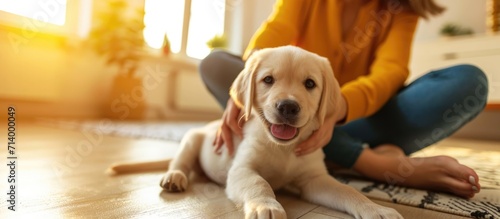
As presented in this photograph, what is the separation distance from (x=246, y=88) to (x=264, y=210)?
41 centimetres

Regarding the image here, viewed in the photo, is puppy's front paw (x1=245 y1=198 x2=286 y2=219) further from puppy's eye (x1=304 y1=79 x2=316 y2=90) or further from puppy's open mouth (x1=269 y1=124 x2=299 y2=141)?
puppy's eye (x1=304 y1=79 x2=316 y2=90)

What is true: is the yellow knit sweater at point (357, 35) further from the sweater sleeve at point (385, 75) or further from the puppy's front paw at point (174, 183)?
the puppy's front paw at point (174, 183)

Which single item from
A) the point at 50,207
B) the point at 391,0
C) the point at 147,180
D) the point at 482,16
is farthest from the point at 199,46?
the point at 50,207

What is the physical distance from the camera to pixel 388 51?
1.54 metres

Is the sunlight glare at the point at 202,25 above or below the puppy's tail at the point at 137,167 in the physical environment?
above

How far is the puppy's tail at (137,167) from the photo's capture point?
1351 mm

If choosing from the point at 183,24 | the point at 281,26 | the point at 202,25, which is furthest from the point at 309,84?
the point at 183,24

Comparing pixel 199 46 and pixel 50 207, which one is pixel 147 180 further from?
pixel 199 46

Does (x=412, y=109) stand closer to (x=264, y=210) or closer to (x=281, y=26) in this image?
(x=281, y=26)

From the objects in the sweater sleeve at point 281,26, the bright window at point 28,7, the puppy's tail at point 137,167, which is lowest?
the puppy's tail at point 137,167

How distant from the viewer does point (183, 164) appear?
A: 1291mm

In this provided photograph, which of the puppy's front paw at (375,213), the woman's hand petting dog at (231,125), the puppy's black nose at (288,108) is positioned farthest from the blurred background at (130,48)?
the puppy's front paw at (375,213)

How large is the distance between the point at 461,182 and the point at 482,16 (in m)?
3.76

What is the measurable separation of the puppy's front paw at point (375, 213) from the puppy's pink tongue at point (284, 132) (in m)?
0.25
